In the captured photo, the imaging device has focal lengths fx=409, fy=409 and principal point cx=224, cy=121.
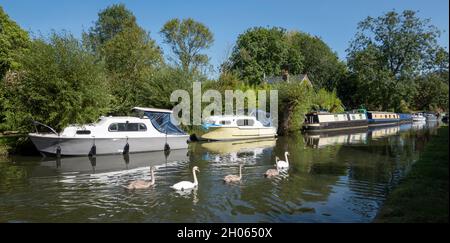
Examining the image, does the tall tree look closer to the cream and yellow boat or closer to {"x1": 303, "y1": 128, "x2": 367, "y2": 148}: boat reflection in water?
the cream and yellow boat

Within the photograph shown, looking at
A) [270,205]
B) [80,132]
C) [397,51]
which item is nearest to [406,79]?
[397,51]

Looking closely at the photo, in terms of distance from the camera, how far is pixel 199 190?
44.0 feet

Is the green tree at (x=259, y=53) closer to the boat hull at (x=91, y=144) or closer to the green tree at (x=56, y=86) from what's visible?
the boat hull at (x=91, y=144)

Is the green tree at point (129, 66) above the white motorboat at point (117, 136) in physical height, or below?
above

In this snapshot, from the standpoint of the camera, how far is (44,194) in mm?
13031

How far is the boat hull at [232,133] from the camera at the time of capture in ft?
105

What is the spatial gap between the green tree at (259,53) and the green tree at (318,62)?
681 centimetres

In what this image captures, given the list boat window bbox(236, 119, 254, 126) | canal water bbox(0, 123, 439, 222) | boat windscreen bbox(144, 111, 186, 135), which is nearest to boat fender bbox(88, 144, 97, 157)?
canal water bbox(0, 123, 439, 222)

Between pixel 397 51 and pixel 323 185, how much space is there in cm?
5583

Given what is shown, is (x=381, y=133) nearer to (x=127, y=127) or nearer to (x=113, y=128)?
(x=127, y=127)

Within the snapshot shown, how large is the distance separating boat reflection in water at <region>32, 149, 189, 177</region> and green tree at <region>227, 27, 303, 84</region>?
45.7 meters

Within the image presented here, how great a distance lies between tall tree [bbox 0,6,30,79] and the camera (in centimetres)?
3123

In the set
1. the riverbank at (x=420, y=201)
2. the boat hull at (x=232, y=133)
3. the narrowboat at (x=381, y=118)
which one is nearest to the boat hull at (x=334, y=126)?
the narrowboat at (x=381, y=118)

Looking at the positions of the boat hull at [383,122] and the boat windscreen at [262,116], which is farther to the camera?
the boat hull at [383,122]
